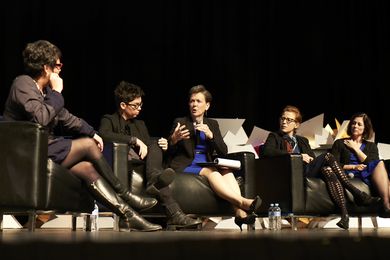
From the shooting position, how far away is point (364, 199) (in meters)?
4.35

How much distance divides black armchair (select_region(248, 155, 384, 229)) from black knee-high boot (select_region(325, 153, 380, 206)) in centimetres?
6

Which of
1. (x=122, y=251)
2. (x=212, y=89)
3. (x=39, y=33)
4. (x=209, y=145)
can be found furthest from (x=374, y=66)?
(x=122, y=251)

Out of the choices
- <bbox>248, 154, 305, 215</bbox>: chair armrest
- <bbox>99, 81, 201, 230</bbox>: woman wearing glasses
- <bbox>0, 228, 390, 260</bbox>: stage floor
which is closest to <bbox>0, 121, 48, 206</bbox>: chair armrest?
<bbox>99, 81, 201, 230</bbox>: woman wearing glasses

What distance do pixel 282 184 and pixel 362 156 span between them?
0.79 m

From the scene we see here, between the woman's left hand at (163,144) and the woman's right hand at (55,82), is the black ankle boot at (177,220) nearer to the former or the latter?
the woman's left hand at (163,144)

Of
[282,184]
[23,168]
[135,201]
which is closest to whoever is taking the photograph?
[23,168]

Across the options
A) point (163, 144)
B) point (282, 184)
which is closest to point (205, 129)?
point (163, 144)

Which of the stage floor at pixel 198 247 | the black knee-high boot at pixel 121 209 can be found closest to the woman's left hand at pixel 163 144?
the black knee-high boot at pixel 121 209

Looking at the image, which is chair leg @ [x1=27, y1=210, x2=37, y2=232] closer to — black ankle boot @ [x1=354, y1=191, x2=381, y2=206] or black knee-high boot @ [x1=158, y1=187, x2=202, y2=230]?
black knee-high boot @ [x1=158, y1=187, x2=202, y2=230]

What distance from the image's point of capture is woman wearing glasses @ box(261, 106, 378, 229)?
4336mm

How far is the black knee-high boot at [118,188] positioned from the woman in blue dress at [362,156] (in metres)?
1.98

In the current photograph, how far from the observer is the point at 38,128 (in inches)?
109

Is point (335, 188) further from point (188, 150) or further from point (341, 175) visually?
point (188, 150)

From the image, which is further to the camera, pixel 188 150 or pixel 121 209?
pixel 188 150
